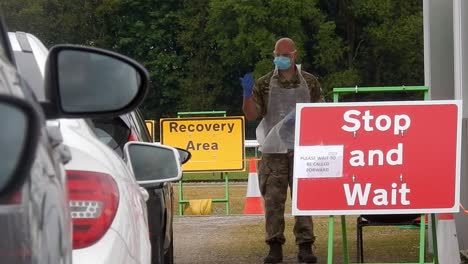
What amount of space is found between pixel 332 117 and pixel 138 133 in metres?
1.37

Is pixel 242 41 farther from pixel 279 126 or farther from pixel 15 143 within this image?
pixel 15 143

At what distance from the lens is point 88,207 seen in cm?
338

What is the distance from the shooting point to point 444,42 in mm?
10664

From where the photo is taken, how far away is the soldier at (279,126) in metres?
9.98

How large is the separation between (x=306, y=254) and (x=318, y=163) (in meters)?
2.48

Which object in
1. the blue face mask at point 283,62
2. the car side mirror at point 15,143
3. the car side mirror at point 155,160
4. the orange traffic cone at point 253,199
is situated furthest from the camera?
the orange traffic cone at point 253,199

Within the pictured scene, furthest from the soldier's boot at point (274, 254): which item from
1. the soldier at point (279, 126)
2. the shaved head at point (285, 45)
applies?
the shaved head at point (285, 45)

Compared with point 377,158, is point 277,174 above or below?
below

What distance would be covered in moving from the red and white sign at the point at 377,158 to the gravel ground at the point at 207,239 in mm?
2738

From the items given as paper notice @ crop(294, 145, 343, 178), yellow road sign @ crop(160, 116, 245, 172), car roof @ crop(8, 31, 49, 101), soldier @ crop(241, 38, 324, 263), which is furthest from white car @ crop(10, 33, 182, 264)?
yellow road sign @ crop(160, 116, 245, 172)

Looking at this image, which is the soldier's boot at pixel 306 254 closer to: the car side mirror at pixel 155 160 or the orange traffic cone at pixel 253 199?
the car side mirror at pixel 155 160

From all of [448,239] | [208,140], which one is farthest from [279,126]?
[208,140]

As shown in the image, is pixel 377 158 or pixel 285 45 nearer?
pixel 377 158

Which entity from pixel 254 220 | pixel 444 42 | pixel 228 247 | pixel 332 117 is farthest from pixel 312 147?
pixel 254 220
